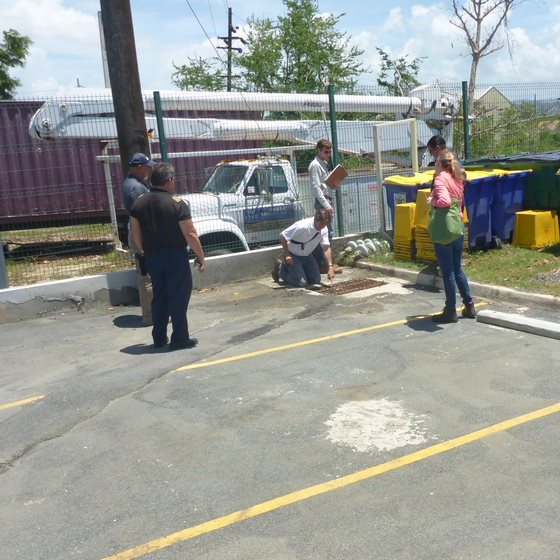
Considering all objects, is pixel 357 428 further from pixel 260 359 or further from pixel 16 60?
pixel 16 60

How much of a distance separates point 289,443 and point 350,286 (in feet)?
16.4

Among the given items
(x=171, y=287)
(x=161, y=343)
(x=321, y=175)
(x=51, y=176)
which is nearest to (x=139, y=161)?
(x=171, y=287)

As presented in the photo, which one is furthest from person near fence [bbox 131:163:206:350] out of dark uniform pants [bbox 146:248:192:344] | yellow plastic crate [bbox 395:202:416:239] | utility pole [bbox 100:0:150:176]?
yellow plastic crate [bbox 395:202:416:239]

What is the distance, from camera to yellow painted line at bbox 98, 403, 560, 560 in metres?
3.36

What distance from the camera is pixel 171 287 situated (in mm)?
6656

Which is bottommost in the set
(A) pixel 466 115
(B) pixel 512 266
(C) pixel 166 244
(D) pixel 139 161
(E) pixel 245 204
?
(B) pixel 512 266

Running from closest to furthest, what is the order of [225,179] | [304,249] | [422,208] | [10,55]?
[304,249] → [422,208] → [225,179] → [10,55]

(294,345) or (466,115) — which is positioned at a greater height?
(466,115)

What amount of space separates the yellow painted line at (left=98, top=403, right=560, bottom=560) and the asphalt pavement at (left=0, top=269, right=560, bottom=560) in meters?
0.01

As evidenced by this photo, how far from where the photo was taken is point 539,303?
758cm

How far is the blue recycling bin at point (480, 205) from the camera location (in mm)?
9633

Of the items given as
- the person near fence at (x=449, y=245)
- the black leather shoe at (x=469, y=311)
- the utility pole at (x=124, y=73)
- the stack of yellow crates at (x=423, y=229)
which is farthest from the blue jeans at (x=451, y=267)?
the utility pole at (x=124, y=73)

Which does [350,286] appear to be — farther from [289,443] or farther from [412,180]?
[289,443]

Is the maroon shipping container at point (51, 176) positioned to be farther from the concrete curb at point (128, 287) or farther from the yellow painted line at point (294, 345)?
the yellow painted line at point (294, 345)
